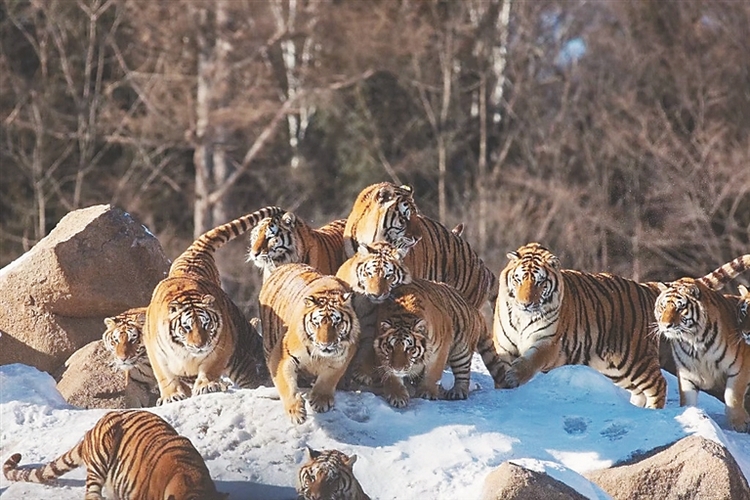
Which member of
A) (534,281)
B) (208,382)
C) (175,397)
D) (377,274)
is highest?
(377,274)

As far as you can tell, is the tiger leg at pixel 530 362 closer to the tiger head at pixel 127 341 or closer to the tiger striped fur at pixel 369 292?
the tiger striped fur at pixel 369 292

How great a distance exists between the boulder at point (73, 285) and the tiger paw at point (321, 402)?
9.86 ft

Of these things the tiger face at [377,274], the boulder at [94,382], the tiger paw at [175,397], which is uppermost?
the tiger face at [377,274]

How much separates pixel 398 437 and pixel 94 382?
262cm

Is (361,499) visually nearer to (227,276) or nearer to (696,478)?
(696,478)

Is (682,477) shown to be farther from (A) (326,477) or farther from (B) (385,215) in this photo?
(B) (385,215)

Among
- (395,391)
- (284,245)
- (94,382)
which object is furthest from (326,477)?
(94,382)

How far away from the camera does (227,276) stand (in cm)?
1891

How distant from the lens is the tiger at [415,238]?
7.99m

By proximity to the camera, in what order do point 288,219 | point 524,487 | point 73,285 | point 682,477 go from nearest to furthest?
point 524,487
point 682,477
point 288,219
point 73,285

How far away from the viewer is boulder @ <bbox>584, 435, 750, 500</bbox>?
620 cm

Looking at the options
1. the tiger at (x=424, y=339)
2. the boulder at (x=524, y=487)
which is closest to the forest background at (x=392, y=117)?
the tiger at (x=424, y=339)

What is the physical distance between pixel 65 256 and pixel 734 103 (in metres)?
13.5

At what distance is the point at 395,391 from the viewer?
666 cm
